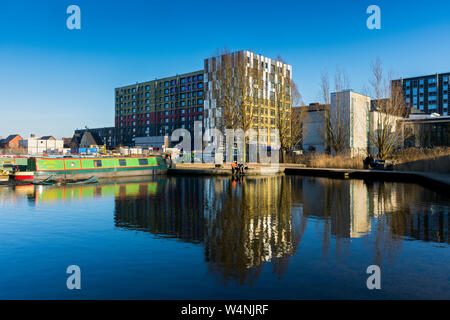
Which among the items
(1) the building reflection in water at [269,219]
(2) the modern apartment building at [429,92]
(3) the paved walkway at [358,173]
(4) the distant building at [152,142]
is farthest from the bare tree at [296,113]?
(2) the modern apartment building at [429,92]

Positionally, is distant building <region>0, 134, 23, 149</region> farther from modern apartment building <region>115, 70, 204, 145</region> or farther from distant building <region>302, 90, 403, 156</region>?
distant building <region>302, 90, 403, 156</region>

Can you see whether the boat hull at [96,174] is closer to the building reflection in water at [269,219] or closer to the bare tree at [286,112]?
the building reflection in water at [269,219]

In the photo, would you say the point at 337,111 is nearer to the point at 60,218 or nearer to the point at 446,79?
the point at 60,218

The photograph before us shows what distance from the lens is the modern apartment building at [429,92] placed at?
301 ft

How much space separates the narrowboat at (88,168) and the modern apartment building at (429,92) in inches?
3275

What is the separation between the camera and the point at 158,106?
304 feet

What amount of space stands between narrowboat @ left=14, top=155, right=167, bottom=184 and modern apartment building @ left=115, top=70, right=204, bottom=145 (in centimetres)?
5315

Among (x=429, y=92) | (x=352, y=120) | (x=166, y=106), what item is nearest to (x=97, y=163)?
(x=352, y=120)

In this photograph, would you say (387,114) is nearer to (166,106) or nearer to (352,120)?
(352,120)

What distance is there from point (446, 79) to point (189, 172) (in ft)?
303

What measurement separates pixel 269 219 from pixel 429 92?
104 m

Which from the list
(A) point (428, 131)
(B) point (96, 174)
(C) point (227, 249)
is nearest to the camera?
(C) point (227, 249)

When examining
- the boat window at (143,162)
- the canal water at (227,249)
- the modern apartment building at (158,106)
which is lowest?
the canal water at (227,249)

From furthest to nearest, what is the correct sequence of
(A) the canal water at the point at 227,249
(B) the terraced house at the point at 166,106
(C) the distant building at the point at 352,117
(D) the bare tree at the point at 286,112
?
(B) the terraced house at the point at 166,106, (D) the bare tree at the point at 286,112, (C) the distant building at the point at 352,117, (A) the canal water at the point at 227,249
